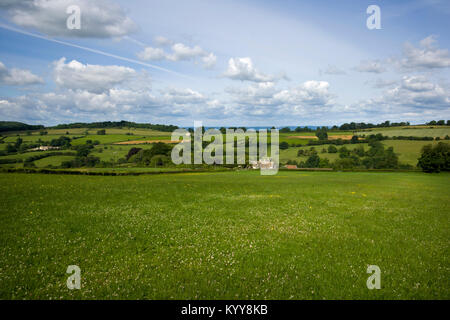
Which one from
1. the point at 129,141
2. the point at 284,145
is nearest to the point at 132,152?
the point at 129,141

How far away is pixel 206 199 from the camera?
2231 cm

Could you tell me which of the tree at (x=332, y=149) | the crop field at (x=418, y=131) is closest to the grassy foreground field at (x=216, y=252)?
the tree at (x=332, y=149)

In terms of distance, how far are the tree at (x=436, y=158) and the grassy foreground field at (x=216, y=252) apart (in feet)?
263

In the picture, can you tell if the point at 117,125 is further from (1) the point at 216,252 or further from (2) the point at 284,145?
(1) the point at 216,252

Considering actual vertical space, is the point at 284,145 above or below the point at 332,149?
above

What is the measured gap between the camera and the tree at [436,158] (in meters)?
80.0

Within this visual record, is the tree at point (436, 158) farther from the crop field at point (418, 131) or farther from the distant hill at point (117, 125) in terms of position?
the distant hill at point (117, 125)

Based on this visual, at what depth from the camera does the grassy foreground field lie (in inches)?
296

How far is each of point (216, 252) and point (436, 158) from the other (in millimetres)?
97006

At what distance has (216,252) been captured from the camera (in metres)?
10.1

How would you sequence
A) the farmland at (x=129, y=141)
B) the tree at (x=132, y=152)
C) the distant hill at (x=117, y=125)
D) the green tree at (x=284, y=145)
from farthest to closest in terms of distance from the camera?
the distant hill at (x=117, y=125), the green tree at (x=284, y=145), the tree at (x=132, y=152), the farmland at (x=129, y=141)

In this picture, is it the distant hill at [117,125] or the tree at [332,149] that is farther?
the distant hill at [117,125]

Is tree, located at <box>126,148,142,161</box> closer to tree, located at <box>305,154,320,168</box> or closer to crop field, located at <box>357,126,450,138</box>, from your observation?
tree, located at <box>305,154,320,168</box>
